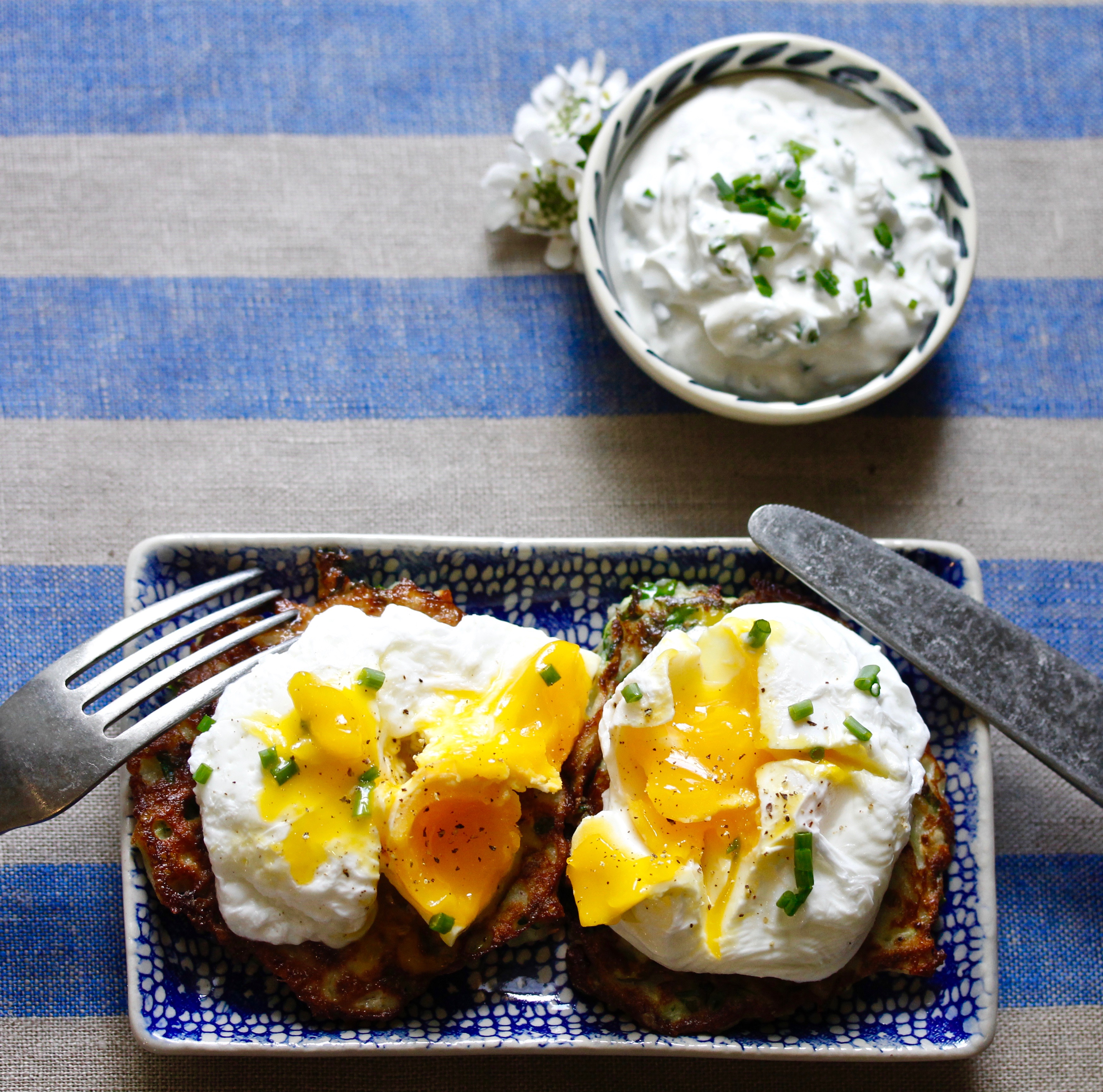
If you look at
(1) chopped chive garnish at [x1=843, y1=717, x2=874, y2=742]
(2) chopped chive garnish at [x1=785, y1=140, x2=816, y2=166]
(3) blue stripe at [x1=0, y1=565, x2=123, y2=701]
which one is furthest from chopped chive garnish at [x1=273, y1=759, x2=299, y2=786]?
(2) chopped chive garnish at [x1=785, y1=140, x2=816, y2=166]

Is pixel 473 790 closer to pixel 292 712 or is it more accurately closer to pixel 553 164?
pixel 292 712

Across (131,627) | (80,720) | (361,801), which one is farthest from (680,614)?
(80,720)

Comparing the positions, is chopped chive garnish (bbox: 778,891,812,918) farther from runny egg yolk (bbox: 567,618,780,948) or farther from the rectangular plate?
the rectangular plate

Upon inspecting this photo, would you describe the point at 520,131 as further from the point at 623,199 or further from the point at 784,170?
Answer: the point at 784,170

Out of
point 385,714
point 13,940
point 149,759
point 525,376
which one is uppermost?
point 525,376

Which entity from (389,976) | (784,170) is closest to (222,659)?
(389,976)

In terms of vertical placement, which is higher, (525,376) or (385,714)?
(525,376)

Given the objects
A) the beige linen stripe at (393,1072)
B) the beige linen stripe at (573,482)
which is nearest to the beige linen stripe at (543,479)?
the beige linen stripe at (573,482)
